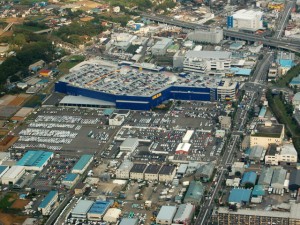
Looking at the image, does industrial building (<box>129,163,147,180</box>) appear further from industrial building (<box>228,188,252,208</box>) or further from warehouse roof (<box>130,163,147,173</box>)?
industrial building (<box>228,188,252,208</box>)

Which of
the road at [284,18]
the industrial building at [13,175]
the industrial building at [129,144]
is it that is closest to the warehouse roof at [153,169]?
the industrial building at [129,144]

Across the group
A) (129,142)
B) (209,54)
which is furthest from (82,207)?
(209,54)

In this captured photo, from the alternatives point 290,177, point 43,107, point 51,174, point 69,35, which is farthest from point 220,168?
point 69,35

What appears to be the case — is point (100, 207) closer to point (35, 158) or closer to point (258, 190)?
point (35, 158)

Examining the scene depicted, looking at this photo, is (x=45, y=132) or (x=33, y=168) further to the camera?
(x=45, y=132)

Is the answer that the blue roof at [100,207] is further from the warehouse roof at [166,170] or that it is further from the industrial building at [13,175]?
the industrial building at [13,175]

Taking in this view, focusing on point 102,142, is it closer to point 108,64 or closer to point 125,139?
Result: point 125,139
